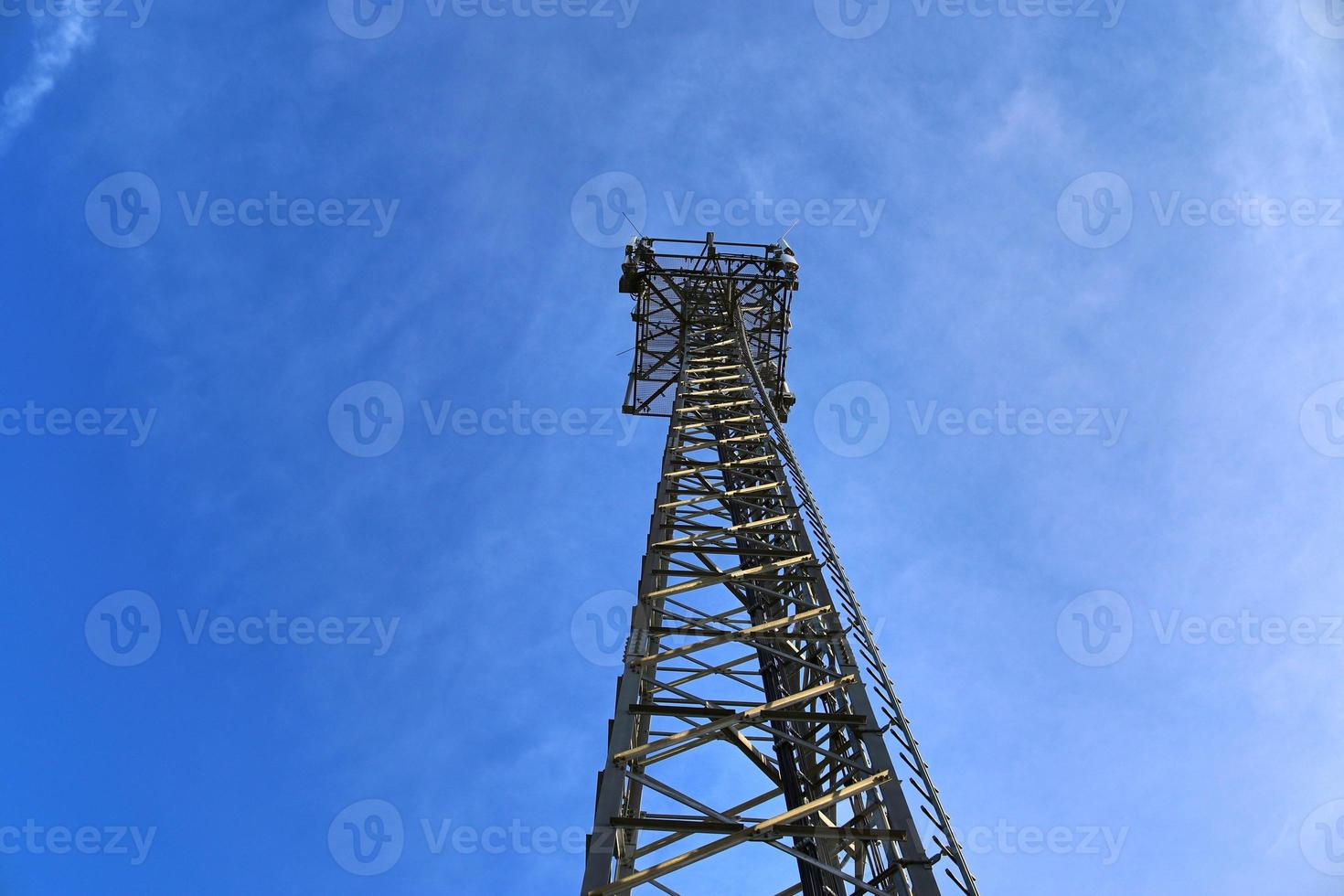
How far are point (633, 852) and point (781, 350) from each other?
60.4 ft

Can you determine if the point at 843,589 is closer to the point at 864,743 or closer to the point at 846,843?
the point at 864,743

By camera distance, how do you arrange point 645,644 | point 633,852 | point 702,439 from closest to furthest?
point 633,852, point 645,644, point 702,439

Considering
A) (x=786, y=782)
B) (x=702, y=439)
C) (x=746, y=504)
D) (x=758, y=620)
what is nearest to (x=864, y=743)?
(x=786, y=782)

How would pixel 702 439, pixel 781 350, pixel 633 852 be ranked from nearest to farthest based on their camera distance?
pixel 633 852
pixel 702 439
pixel 781 350

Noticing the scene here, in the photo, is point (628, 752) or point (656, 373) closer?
point (628, 752)

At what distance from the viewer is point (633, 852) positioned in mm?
7184

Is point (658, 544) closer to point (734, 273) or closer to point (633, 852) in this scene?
point (633, 852)

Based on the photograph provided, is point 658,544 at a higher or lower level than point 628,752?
higher

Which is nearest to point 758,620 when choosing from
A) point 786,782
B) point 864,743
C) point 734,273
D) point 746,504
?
point 746,504

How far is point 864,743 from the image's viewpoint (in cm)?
830

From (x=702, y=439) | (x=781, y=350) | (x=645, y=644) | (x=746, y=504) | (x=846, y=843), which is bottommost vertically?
(x=846, y=843)

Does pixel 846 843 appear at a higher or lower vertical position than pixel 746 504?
lower

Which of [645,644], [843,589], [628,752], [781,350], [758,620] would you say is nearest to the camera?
[628,752]

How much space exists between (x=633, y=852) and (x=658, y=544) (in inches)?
185
